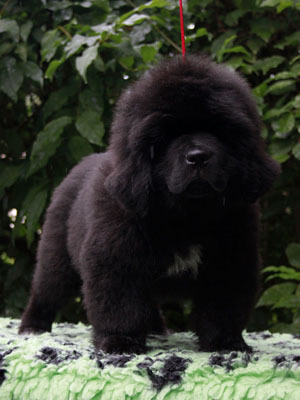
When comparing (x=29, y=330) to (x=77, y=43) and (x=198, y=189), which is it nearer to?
(x=198, y=189)

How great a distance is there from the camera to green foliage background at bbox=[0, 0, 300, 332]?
3219 millimetres

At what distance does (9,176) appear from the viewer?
354 centimetres

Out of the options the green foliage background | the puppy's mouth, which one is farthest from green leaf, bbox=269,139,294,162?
the puppy's mouth

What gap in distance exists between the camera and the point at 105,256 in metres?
2.13

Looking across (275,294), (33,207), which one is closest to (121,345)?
(275,294)

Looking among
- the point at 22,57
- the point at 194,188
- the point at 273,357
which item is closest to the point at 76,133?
the point at 22,57

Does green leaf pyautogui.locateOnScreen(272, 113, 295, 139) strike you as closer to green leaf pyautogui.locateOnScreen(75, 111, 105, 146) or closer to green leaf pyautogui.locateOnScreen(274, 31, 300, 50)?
green leaf pyautogui.locateOnScreen(274, 31, 300, 50)

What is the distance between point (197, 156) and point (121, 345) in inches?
31.6

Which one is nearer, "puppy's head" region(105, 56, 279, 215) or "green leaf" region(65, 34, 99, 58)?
"puppy's head" region(105, 56, 279, 215)

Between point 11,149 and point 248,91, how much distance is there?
2.17 meters

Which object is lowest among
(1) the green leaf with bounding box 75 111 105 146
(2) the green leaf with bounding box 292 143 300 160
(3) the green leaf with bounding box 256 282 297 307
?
(3) the green leaf with bounding box 256 282 297 307

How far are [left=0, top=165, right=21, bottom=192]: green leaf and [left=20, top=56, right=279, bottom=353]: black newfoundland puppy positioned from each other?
1.25m

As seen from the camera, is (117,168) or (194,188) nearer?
(194,188)

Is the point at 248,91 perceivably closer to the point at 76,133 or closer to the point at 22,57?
the point at 76,133
